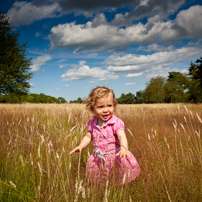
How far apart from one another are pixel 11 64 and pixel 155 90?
39.7 metres

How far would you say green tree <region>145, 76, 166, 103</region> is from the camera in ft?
Answer: 160

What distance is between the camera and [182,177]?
6.34 feet

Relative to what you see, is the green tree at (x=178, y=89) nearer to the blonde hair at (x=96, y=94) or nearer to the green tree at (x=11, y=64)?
the green tree at (x=11, y=64)

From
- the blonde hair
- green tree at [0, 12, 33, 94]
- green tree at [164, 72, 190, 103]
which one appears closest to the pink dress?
the blonde hair

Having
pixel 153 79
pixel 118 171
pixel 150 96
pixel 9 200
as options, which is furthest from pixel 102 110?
pixel 153 79

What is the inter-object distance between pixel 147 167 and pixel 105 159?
22.5 inches

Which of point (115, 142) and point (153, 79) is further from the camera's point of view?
point (153, 79)

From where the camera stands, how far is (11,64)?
19.5 m

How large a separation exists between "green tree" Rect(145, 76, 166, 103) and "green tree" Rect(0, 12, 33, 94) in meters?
34.8

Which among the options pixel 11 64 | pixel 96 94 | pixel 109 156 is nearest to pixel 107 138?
pixel 109 156

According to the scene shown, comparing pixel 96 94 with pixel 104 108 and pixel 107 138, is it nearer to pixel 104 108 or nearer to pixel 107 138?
pixel 104 108

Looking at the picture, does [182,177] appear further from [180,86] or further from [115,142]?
[180,86]

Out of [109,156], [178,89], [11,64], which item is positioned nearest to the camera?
[109,156]

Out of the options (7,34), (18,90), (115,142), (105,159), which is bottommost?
(105,159)
